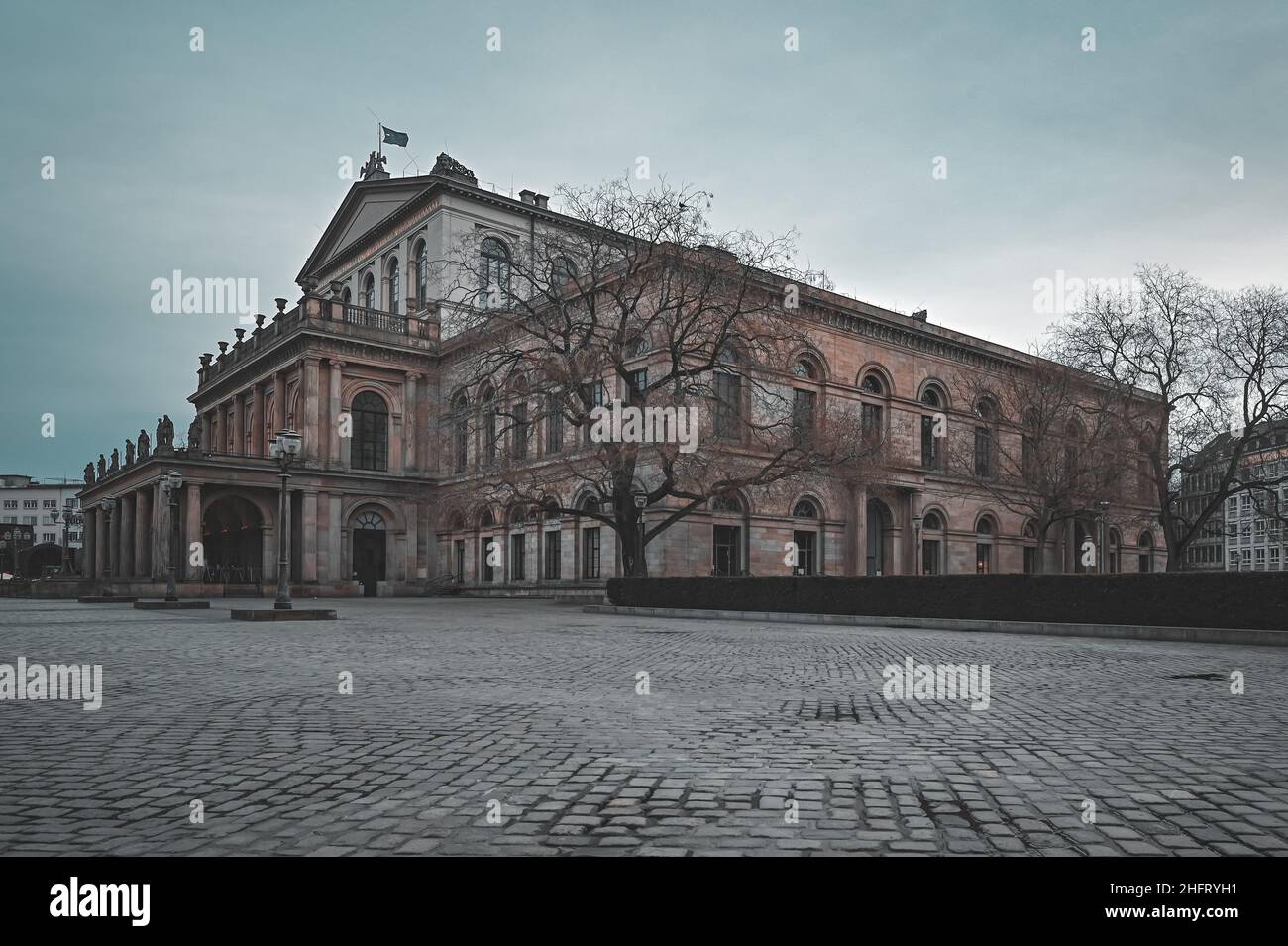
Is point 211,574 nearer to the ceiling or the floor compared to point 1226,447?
nearer to the floor

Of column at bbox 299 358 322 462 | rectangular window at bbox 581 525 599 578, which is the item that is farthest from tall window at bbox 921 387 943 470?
column at bbox 299 358 322 462

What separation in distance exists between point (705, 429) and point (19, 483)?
133 m

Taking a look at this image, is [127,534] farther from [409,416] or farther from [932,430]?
[932,430]

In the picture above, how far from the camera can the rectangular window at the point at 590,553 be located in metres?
41.7

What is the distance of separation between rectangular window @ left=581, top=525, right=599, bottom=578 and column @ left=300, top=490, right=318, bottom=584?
558 inches

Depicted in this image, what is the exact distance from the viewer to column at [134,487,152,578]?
161 feet

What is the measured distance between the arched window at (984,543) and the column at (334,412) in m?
32.7

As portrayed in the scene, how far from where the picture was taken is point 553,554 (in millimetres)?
44375

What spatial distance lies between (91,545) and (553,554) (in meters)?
34.5

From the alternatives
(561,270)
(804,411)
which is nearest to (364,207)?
(561,270)

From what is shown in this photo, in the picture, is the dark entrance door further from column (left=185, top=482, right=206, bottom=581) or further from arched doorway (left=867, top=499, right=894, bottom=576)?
arched doorway (left=867, top=499, right=894, bottom=576)

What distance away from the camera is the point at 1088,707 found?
841cm
